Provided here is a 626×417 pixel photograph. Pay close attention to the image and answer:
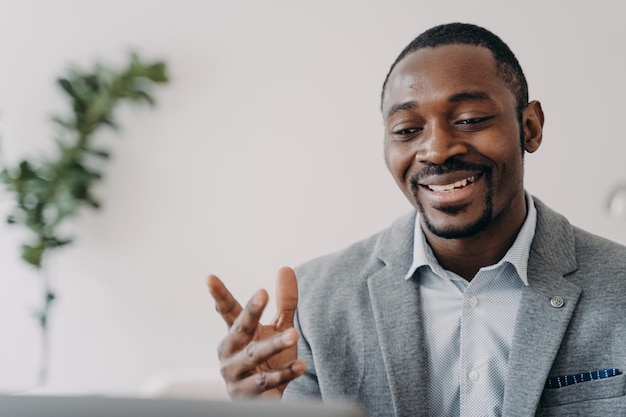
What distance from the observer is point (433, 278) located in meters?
1.49

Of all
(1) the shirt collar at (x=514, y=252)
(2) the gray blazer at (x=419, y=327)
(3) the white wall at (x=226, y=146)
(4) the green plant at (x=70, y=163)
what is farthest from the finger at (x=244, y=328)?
(4) the green plant at (x=70, y=163)

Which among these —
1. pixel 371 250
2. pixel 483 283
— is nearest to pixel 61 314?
pixel 371 250

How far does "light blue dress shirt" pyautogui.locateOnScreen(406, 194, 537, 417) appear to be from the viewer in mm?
1351

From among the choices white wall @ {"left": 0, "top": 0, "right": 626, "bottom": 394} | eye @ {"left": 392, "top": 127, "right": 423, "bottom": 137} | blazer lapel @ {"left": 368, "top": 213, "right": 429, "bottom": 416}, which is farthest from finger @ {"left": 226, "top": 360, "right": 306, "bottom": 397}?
white wall @ {"left": 0, "top": 0, "right": 626, "bottom": 394}

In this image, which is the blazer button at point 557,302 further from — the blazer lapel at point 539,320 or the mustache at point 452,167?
the mustache at point 452,167

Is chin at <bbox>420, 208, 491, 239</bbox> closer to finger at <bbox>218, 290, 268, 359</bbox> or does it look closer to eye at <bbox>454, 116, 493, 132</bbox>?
eye at <bbox>454, 116, 493, 132</bbox>

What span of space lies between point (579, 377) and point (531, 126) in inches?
A: 20.1

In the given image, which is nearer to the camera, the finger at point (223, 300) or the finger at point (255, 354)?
the finger at point (255, 354)

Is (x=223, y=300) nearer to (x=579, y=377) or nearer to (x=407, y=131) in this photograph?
(x=407, y=131)

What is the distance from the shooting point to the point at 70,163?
9.61ft

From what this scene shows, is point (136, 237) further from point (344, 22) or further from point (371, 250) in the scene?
point (371, 250)

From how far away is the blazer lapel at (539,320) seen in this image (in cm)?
128

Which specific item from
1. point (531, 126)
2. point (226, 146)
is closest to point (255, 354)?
point (531, 126)

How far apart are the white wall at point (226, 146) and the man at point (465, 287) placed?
1196 mm
